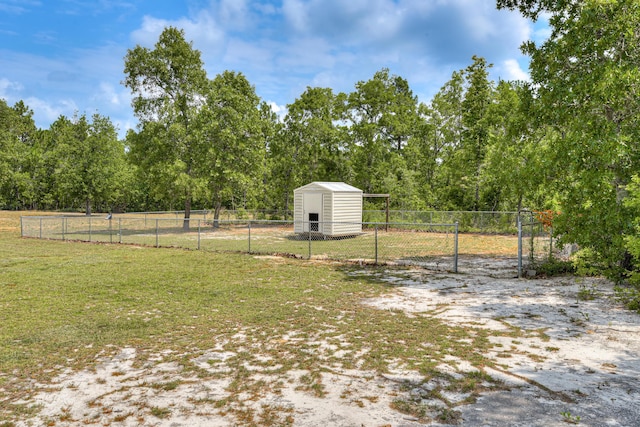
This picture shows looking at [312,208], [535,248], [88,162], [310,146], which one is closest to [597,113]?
[535,248]

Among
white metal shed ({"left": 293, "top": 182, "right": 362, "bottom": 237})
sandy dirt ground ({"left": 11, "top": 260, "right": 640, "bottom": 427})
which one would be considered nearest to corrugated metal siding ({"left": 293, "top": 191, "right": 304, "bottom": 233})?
white metal shed ({"left": 293, "top": 182, "right": 362, "bottom": 237})

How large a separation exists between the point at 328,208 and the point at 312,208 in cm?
105

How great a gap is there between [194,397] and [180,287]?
610 centimetres

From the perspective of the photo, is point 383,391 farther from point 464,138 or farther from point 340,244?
point 464,138

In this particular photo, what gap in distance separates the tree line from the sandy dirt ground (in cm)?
181

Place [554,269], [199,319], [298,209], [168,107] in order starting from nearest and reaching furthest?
[199,319] < [554,269] < [298,209] < [168,107]

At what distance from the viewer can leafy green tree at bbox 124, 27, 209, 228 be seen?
29.5 meters

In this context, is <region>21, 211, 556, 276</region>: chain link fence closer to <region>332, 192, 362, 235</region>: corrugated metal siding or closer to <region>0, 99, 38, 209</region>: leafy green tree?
<region>332, 192, 362, 235</region>: corrugated metal siding

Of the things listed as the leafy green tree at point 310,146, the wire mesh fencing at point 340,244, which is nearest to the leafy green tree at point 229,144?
the leafy green tree at point 310,146

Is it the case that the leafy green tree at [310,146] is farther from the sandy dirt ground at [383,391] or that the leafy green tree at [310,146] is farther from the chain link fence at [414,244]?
the sandy dirt ground at [383,391]

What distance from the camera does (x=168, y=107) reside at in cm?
2977

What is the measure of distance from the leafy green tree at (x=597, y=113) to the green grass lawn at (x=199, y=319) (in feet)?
12.9

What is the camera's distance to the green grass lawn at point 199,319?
560 cm

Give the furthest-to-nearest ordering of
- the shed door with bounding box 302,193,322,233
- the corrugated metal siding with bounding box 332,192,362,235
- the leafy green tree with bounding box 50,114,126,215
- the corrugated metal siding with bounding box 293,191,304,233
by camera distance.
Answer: the leafy green tree with bounding box 50,114,126,215, the corrugated metal siding with bounding box 293,191,304,233, the shed door with bounding box 302,193,322,233, the corrugated metal siding with bounding box 332,192,362,235
